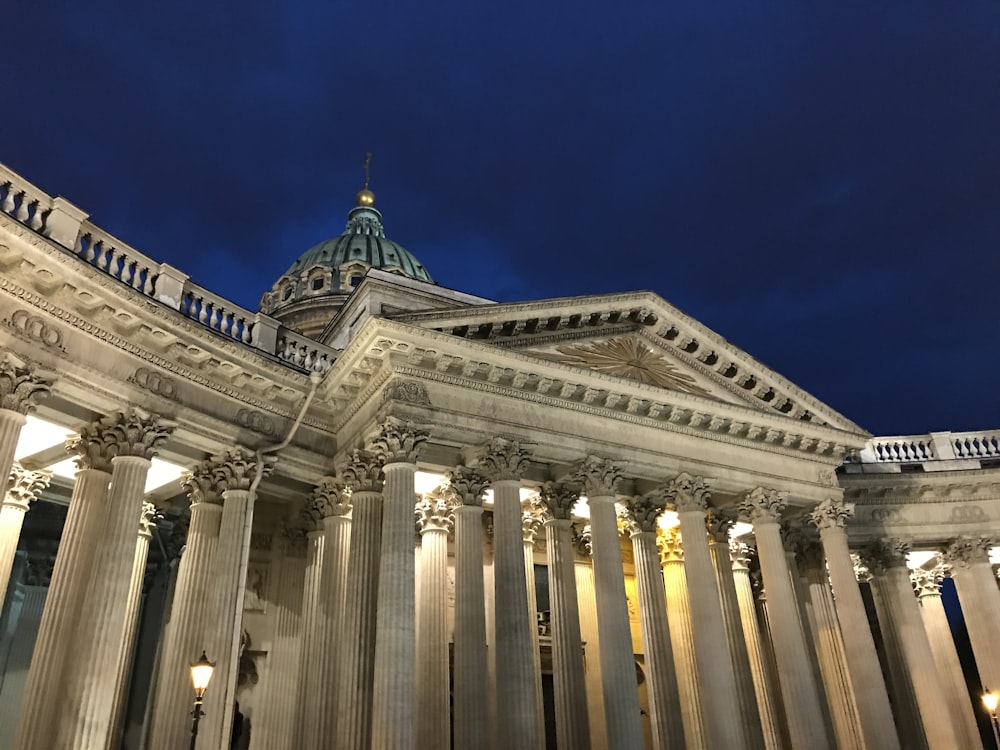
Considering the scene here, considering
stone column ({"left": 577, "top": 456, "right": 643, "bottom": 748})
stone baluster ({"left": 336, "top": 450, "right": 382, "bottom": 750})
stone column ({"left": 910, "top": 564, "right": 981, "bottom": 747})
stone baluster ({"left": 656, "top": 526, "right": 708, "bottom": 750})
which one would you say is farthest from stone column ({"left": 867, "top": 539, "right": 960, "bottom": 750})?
stone baluster ({"left": 336, "top": 450, "right": 382, "bottom": 750})

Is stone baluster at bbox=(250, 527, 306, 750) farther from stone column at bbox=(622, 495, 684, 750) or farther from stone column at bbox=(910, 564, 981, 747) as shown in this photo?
stone column at bbox=(910, 564, 981, 747)

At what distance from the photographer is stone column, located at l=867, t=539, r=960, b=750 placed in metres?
23.3

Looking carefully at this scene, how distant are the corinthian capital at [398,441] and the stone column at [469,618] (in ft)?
6.72

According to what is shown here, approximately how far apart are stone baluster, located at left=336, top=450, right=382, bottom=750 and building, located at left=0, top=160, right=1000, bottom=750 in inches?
2.3

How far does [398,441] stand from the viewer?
16.8 metres

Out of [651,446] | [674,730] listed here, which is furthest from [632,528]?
[674,730]

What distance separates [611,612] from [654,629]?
255 cm

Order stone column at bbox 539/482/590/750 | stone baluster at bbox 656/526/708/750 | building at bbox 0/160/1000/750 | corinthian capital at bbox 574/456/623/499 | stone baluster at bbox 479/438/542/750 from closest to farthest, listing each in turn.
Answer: building at bbox 0/160/1000/750
stone baluster at bbox 479/438/542/750
stone column at bbox 539/482/590/750
corinthian capital at bbox 574/456/623/499
stone baluster at bbox 656/526/708/750

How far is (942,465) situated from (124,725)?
1065 inches

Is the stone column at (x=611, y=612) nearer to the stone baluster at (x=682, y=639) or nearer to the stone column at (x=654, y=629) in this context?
the stone column at (x=654, y=629)

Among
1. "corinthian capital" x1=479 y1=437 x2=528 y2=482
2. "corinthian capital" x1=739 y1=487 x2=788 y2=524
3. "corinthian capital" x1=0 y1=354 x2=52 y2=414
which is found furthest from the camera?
"corinthian capital" x1=739 y1=487 x2=788 y2=524

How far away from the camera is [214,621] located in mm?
16109

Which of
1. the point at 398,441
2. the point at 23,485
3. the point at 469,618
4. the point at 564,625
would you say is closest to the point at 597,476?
Result: the point at 564,625

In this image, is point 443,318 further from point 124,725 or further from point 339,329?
point 124,725
